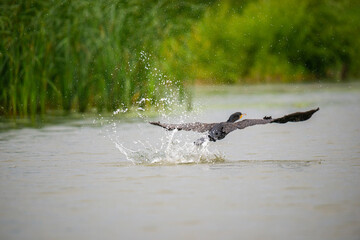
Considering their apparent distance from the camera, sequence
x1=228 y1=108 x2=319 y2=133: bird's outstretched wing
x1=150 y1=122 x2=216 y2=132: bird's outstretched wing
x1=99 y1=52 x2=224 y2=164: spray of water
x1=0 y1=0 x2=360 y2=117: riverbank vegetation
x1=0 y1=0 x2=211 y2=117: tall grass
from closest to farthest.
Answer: x1=228 y1=108 x2=319 y2=133: bird's outstretched wing, x1=150 y1=122 x2=216 y2=132: bird's outstretched wing, x1=99 y1=52 x2=224 y2=164: spray of water, x1=0 y1=0 x2=360 y2=117: riverbank vegetation, x1=0 y1=0 x2=211 y2=117: tall grass

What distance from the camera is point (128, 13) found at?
613 inches

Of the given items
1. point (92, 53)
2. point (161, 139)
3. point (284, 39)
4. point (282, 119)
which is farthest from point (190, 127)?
point (284, 39)

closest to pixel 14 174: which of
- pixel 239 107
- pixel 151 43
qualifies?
pixel 151 43

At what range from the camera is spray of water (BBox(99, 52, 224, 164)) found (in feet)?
33.0

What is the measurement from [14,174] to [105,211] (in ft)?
8.14

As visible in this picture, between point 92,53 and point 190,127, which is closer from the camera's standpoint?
point 190,127

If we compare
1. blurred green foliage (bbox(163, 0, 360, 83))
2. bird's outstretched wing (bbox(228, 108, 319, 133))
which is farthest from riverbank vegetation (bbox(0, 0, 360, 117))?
blurred green foliage (bbox(163, 0, 360, 83))

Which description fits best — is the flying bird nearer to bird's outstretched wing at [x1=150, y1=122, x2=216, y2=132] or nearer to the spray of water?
bird's outstretched wing at [x1=150, y1=122, x2=216, y2=132]

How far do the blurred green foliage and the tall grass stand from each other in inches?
640

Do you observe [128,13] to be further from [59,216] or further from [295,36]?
[295,36]

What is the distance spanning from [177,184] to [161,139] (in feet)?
14.7

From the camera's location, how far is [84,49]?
15242 mm

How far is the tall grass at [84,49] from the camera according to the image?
48.7 ft

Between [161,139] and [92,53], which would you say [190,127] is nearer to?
[161,139]
